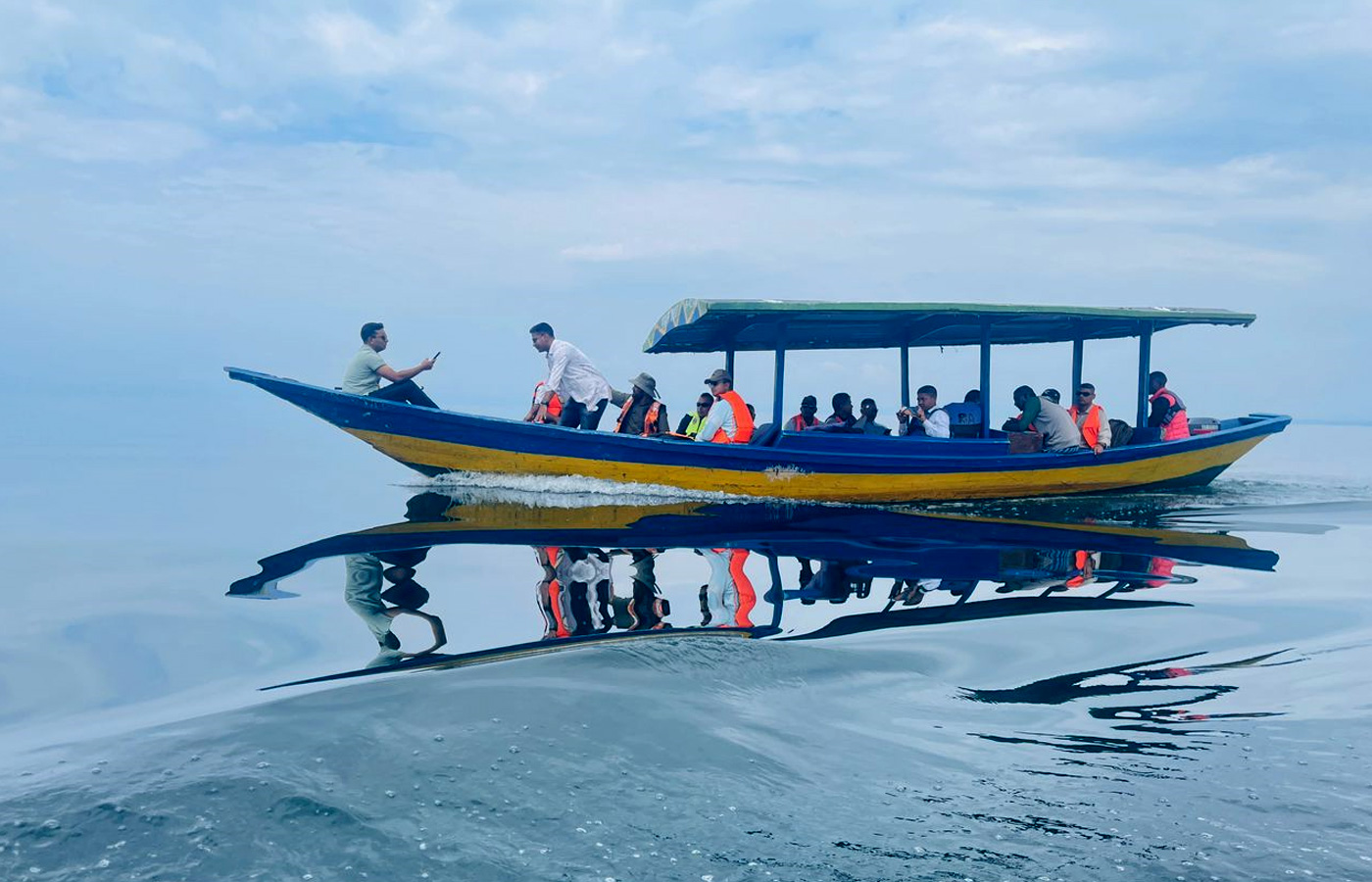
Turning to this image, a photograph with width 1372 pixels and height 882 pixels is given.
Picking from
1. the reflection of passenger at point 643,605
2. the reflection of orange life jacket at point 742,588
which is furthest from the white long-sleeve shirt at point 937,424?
the reflection of passenger at point 643,605

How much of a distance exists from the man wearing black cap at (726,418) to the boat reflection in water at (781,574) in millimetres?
893

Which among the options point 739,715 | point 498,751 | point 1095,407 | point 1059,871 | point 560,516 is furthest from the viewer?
point 1095,407

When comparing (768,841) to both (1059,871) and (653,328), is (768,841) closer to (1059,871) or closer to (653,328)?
(1059,871)

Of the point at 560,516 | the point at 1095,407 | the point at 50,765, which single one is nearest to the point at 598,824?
the point at 50,765

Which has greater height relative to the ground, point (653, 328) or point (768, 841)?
point (653, 328)

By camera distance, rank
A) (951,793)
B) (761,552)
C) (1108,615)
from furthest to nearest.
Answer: (761,552) → (1108,615) → (951,793)

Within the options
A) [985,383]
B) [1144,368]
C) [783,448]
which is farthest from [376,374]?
[1144,368]

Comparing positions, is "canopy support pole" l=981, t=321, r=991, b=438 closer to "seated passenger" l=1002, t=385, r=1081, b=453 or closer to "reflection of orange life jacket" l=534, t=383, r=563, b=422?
"seated passenger" l=1002, t=385, r=1081, b=453

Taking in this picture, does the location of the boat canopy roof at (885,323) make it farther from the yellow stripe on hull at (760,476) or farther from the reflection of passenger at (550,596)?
the reflection of passenger at (550,596)

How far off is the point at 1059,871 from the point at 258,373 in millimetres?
11131

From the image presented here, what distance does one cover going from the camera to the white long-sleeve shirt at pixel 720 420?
12.6m

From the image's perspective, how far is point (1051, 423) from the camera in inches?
534

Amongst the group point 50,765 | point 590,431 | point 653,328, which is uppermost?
point 653,328

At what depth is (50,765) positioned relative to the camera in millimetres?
3461
